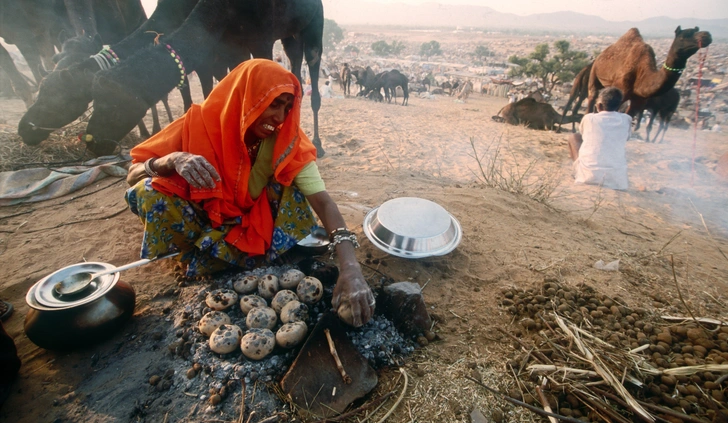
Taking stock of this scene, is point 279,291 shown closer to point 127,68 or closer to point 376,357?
point 376,357

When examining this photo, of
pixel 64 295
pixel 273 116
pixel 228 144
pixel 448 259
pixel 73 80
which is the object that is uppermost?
pixel 73 80

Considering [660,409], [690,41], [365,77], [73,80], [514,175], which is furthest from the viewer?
[365,77]

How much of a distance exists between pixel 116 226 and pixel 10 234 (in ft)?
3.03

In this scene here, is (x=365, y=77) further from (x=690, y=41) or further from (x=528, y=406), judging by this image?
(x=528, y=406)

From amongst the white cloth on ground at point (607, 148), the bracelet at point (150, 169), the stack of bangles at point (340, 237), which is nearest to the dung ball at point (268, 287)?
the stack of bangles at point (340, 237)

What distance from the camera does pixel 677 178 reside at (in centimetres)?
608

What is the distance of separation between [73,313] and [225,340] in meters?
0.85

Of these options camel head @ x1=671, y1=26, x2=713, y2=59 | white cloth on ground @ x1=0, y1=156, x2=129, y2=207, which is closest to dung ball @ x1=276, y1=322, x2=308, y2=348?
white cloth on ground @ x1=0, y1=156, x2=129, y2=207

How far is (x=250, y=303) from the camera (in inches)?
78.0

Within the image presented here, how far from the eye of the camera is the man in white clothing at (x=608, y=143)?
5102 mm

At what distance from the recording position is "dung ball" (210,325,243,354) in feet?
5.69

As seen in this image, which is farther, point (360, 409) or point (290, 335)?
point (290, 335)

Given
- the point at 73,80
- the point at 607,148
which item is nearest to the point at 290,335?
the point at 73,80

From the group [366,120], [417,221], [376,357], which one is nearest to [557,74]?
[366,120]
